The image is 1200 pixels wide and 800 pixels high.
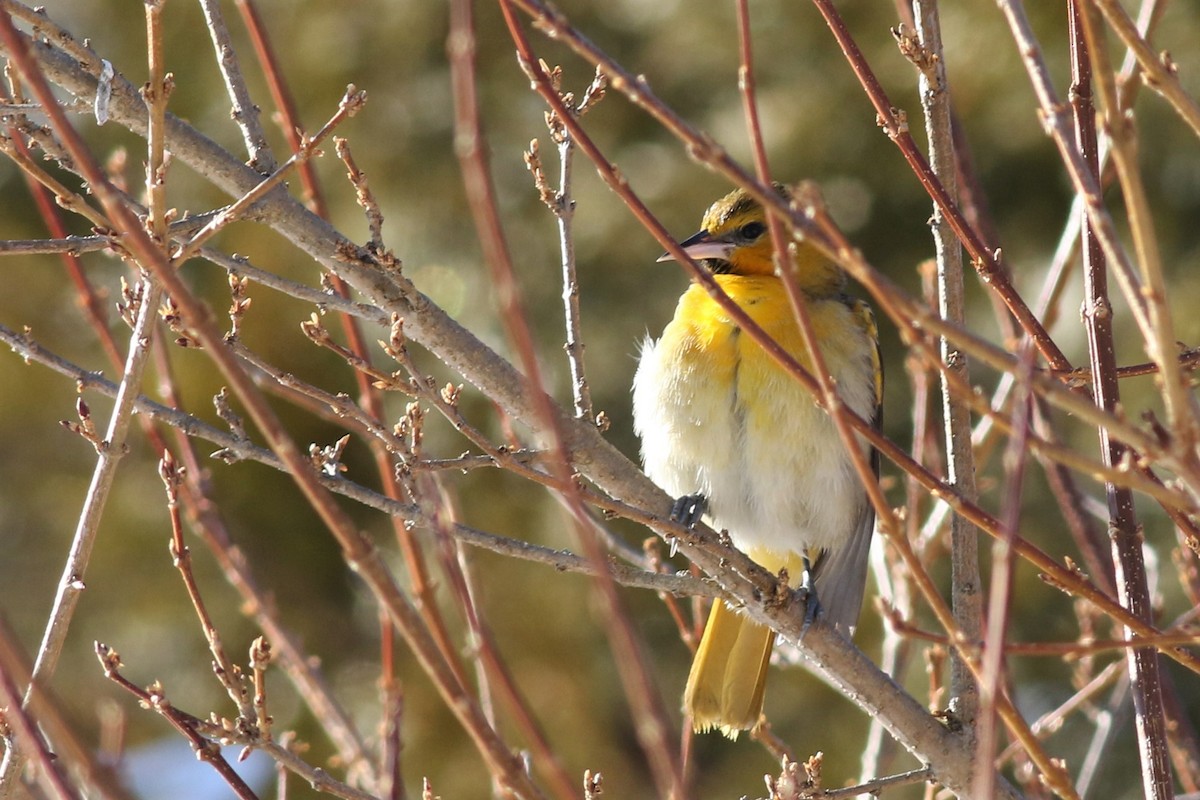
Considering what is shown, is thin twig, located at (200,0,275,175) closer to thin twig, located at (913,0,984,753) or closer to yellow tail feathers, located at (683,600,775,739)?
thin twig, located at (913,0,984,753)

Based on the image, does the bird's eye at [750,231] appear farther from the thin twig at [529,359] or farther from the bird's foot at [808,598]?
the thin twig at [529,359]

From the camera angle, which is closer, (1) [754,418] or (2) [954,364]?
(2) [954,364]

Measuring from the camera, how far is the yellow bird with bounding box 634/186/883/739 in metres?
3.79

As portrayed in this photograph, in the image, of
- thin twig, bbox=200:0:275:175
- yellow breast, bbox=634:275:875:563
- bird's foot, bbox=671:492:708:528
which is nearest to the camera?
thin twig, bbox=200:0:275:175

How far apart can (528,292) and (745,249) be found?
259cm

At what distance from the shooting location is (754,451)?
12.5 ft

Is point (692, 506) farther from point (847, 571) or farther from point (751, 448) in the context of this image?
point (847, 571)

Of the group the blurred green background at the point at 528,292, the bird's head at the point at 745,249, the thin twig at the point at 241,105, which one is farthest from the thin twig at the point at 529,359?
the blurred green background at the point at 528,292

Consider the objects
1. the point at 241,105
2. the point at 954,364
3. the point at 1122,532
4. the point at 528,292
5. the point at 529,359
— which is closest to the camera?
the point at 529,359

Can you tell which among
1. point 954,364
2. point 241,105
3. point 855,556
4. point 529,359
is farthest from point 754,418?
point 529,359

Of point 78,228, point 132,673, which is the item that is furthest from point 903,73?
point 132,673

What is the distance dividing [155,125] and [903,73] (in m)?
5.18

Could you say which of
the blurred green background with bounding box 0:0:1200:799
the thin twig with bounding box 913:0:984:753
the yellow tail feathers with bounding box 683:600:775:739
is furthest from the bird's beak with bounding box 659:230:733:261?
the blurred green background with bounding box 0:0:1200:799

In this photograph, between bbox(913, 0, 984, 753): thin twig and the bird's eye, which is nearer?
bbox(913, 0, 984, 753): thin twig
